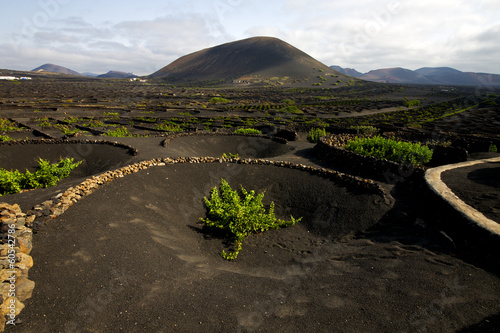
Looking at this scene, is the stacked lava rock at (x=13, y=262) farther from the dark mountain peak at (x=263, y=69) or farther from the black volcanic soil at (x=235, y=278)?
the dark mountain peak at (x=263, y=69)

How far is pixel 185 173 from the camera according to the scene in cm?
1095

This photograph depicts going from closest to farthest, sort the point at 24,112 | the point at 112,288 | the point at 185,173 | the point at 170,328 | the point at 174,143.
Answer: the point at 170,328, the point at 112,288, the point at 185,173, the point at 174,143, the point at 24,112

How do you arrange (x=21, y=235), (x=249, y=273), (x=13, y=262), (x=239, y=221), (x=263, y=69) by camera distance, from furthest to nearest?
(x=263, y=69)
(x=239, y=221)
(x=249, y=273)
(x=21, y=235)
(x=13, y=262)

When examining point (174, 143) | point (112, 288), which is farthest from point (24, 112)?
point (112, 288)

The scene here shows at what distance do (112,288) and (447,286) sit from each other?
5.89 m

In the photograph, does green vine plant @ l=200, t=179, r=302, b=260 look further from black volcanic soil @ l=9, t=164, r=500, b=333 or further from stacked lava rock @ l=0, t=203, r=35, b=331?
stacked lava rock @ l=0, t=203, r=35, b=331

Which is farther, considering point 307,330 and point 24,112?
point 24,112

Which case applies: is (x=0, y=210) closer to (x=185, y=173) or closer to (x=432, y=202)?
(x=185, y=173)

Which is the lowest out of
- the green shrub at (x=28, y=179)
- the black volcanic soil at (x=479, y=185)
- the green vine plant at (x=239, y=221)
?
the green vine plant at (x=239, y=221)

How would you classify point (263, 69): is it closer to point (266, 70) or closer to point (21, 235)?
point (266, 70)

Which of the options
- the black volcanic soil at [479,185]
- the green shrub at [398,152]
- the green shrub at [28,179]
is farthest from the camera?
the green shrub at [398,152]

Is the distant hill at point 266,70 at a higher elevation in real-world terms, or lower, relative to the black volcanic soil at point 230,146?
higher

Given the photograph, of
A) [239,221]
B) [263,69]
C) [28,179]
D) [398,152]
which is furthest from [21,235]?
[263,69]

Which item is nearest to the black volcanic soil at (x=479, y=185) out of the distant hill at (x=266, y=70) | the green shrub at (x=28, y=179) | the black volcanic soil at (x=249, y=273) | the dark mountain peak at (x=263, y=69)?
the black volcanic soil at (x=249, y=273)
